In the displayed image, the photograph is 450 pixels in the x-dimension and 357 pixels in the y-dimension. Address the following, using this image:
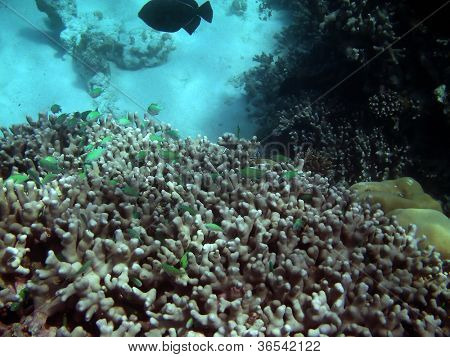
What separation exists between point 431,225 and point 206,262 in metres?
2.12

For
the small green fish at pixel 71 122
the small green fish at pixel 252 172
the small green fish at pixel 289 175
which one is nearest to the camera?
the small green fish at pixel 252 172

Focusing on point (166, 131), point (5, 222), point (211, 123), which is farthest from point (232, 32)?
point (5, 222)

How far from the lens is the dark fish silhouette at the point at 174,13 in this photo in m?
4.79

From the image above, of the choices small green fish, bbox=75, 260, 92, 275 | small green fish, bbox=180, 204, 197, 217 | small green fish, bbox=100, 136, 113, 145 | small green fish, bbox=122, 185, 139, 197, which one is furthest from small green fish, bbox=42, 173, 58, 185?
small green fish, bbox=180, 204, 197, 217

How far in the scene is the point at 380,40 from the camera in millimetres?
5109

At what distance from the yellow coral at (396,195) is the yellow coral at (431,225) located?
0.36 metres

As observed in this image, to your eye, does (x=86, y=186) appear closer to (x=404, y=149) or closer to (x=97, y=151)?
(x=97, y=151)

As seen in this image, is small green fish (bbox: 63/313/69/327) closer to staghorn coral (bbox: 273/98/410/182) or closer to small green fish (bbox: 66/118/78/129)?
small green fish (bbox: 66/118/78/129)

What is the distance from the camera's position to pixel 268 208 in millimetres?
3131

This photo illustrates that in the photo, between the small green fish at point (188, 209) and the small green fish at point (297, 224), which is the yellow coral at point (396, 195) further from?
the small green fish at point (188, 209)

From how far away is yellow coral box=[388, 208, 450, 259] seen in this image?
3090mm

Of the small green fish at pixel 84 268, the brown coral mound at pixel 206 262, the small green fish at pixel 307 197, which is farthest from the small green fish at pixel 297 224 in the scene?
the small green fish at pixel 84 268

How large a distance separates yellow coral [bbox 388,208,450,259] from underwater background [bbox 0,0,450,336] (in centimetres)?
1

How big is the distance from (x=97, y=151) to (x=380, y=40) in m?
4.29
